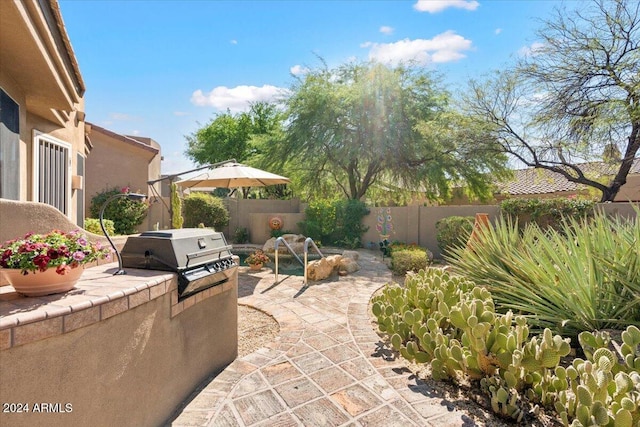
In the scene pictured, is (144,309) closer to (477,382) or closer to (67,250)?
(67,250)

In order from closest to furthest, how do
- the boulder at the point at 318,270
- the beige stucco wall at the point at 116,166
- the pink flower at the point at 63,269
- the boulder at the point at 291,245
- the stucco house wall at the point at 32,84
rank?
1. the pink flower at the point at 63,269
2. the stucco house wall at the point at 32,84
3. the boulder at the point at 318,270
4. the boulder at the point at 291,245
5. the beige stucco wall at the point at 116,166

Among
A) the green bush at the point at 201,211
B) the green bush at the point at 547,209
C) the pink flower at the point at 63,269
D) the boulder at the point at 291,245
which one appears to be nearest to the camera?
the pink flower at the point at 63,269

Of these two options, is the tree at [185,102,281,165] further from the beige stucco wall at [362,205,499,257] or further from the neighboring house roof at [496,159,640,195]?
the neighboring house roof at [496,159,640,195]

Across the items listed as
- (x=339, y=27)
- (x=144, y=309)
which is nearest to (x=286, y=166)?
(x=339, y=27)

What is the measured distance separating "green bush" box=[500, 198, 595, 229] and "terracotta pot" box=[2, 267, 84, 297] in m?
11.0

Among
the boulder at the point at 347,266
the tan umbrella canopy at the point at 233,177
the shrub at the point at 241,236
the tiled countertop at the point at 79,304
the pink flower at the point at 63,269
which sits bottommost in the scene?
the boulder at the point at 347,266

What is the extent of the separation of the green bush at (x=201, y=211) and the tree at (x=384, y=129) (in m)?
4.09

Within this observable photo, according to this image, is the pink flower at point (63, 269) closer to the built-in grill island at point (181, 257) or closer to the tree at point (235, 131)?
the built-in grill island at point (181, 257)

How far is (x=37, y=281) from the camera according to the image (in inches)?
81.9

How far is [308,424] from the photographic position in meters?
2.56

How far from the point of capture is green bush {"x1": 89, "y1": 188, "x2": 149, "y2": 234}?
40.8ft

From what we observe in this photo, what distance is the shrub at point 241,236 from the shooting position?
14.9 meters

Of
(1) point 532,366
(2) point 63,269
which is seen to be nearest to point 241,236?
(2) point 63,269

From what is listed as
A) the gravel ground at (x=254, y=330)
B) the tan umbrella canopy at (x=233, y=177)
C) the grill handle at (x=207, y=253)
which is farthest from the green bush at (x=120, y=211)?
the grill handle at (x=207, y=253)
